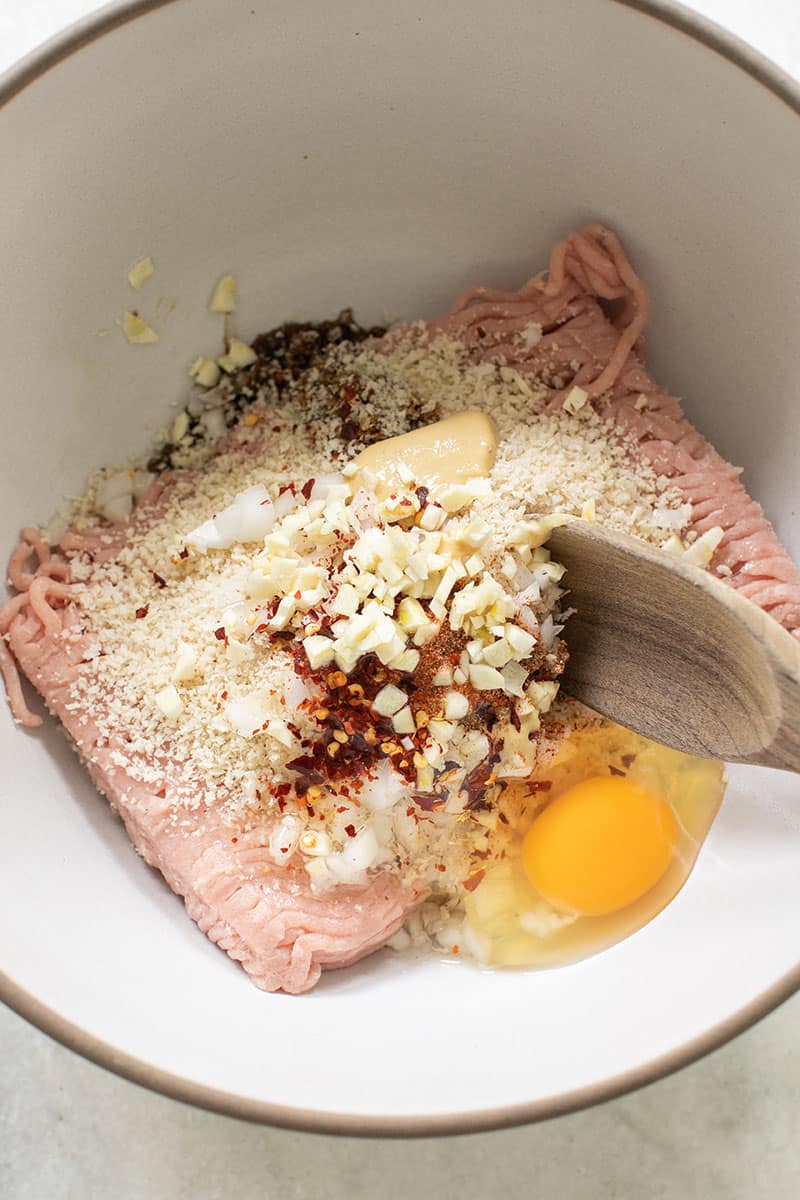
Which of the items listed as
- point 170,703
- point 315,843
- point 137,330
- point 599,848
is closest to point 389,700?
point 315,843

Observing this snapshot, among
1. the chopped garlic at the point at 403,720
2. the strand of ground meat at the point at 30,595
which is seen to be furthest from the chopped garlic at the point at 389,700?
the strand of ground meat at the point at 30,595

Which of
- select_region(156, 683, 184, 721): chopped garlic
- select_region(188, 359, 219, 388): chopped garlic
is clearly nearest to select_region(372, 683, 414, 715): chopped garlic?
select_region(156, 683, 184, 721): chopped garlic

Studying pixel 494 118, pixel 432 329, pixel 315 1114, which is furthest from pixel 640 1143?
pixel 494 118

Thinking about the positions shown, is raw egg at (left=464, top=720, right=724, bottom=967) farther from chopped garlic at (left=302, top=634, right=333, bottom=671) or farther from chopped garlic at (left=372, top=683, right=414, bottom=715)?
chopped garlic at (left=302, top=634, right=333, bottom=671)

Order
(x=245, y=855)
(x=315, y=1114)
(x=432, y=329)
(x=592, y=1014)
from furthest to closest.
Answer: (x=432, y=329) < (x=245, y=855) < (x=592, y=1014) < (x=315, y=1114)

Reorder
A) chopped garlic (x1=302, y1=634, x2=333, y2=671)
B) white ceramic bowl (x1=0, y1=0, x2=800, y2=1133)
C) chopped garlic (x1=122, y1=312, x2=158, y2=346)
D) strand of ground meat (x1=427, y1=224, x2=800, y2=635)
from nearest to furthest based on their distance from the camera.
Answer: white ceramic bowl (x1=0, y1=0, x2=800, y2=1133)
chopped garlic (x1=302, y1=634, x2=333, y2=671)
strand of ground meat (x1=427, y1=224, x2=800, y2=635)
chopped garlic (x1=122, y1=312, x2=158, y2=346)

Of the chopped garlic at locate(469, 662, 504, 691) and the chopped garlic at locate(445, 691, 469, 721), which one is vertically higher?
the chopped garlic at locate(469, 662, 504, 691)

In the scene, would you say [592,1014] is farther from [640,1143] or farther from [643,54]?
[643,54]
